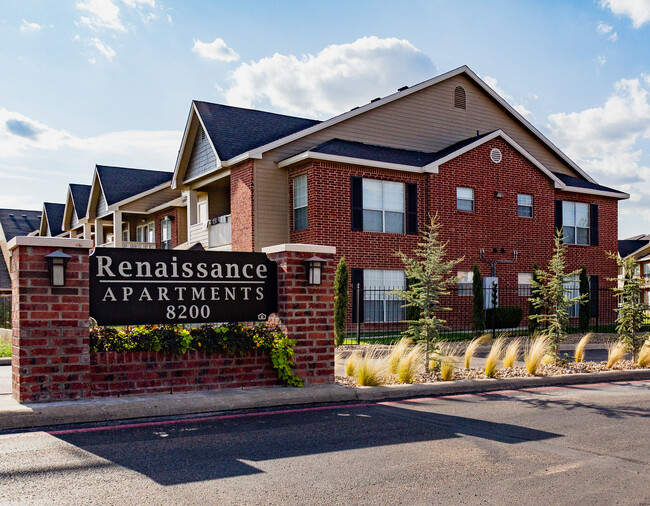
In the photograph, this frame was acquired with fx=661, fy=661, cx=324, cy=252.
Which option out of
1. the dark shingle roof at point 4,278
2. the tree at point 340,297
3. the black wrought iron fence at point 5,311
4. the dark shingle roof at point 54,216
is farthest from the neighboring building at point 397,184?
the dark shingle roof at point 54,216

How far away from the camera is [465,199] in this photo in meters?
24.6

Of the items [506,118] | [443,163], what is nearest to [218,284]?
[443,163]

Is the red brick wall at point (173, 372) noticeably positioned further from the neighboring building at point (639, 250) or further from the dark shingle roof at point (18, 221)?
the neighboring building at point (639, 250)

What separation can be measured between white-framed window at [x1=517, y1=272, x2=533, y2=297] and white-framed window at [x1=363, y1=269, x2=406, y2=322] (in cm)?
528

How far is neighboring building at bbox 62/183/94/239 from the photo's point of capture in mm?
37344

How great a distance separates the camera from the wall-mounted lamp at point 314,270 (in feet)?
32.3

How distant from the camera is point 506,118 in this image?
2798cm

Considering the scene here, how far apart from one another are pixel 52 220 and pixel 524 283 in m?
32.1

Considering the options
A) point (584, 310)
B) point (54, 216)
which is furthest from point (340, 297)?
point (54, 216)

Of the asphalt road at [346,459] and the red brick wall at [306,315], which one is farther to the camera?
the red brick wall at [306,315]

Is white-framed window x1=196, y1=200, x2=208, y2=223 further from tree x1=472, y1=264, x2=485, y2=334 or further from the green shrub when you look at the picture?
the green shrub

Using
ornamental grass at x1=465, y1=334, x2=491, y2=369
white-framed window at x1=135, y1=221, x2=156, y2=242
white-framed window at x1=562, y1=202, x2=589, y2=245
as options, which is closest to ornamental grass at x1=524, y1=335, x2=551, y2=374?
ornamental grass at x1=465, y1=334, x2=491, y2=369

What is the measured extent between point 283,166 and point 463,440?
16275mm

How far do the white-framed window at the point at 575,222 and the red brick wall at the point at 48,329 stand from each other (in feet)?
74.4
